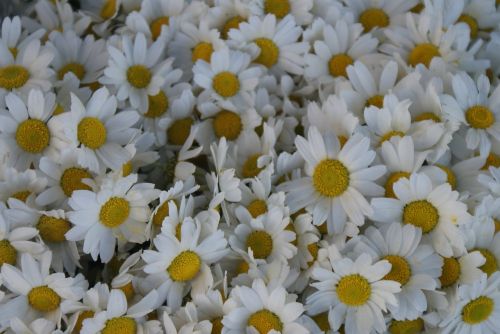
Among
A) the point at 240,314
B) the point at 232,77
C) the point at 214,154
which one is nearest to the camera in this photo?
the point at 240,314

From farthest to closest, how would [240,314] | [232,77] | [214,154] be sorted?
1. [232,77]
2. [214,154]
3. [240,314]

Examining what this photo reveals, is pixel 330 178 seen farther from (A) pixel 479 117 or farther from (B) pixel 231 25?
(B) pixel 231 25

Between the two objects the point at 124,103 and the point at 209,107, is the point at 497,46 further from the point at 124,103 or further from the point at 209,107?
the point at 124,103

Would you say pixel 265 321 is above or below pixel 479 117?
below

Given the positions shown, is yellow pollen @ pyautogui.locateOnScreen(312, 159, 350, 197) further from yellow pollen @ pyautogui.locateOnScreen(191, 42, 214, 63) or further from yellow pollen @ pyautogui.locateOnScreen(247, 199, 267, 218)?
yellow pollen @ pyautogui.locateOnScreen(191, 42, 214, 63)

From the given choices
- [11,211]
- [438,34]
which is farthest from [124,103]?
[438,34]

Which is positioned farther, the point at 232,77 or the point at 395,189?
the point at 232,77

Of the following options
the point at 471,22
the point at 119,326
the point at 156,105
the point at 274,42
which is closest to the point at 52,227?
the point at 119,326
